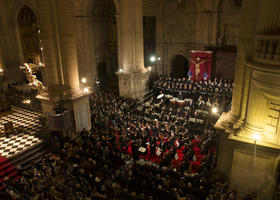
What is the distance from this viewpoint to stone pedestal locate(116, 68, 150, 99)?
2391cm

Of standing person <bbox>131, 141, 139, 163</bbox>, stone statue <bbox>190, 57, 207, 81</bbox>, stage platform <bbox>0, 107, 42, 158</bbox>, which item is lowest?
standing person <bbox>131, 141, 139, 163</bbox>

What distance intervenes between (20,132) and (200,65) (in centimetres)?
2003

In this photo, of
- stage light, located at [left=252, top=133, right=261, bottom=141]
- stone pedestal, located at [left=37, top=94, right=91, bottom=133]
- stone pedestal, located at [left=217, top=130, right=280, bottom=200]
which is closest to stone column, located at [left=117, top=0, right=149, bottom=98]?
stone pedestal, located at [left=37, top=94, right=91, bottom=133]

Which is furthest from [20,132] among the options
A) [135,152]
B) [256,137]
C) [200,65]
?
[200,65]

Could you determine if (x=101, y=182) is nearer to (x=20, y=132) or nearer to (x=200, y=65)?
(x=20, y=132)

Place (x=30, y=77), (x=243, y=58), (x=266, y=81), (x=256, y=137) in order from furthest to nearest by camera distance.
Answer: (x=30, y=77) < (x=243, y=58) < (x=256, y=137) < (x=266, y=81)

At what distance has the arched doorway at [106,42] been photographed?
89.6 ft

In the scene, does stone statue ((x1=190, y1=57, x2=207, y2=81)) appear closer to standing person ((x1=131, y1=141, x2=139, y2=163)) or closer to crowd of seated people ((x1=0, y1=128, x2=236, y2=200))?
standing person ((x1=131, y1=141, x2=139, y2=163))

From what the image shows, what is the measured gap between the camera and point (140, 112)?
20.6 meters

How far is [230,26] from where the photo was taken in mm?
26203

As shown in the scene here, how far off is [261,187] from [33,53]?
30.8 m

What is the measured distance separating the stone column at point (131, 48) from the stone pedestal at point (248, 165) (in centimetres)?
1406

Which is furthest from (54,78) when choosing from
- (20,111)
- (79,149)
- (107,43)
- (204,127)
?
(107,43)

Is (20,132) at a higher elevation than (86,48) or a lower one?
lower
